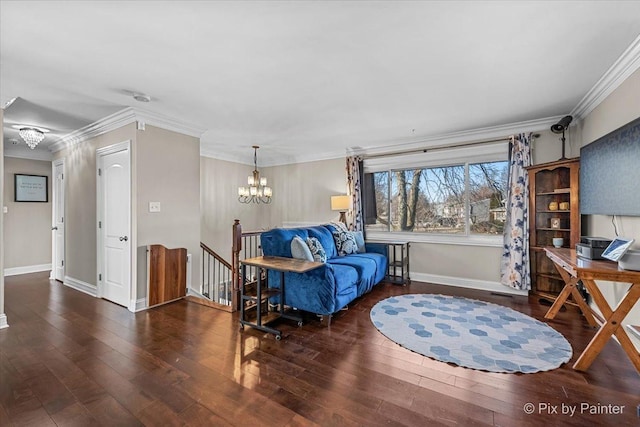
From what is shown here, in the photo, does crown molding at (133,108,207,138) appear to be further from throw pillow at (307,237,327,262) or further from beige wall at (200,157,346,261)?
throw pillow at (307,237,327,262)

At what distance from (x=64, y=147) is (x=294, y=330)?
17.0 feet

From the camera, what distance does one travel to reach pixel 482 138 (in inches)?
167

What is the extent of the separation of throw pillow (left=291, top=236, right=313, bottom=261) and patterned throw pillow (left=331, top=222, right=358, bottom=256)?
120 cm

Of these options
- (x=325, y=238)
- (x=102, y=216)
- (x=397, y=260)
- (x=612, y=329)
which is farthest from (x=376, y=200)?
(x=102, y=216)

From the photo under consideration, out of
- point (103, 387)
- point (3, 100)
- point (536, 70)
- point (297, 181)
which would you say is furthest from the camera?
point (297, 181)

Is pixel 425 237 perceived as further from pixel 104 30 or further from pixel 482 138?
pixel 104 30

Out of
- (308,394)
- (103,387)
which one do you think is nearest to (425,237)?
(308,394)

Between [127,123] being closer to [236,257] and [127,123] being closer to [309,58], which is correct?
[236,257]

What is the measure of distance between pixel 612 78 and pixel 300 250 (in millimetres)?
3450

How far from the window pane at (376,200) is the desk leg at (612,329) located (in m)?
3.31

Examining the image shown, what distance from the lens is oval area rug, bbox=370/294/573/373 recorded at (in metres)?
2.25

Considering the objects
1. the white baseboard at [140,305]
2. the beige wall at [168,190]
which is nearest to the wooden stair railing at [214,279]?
the beige wall at [168,190]

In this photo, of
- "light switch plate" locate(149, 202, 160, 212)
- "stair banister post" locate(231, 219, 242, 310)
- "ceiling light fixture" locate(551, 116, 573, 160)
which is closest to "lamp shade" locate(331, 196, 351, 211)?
"stair banister post" locate(231, 219, 242, 310)

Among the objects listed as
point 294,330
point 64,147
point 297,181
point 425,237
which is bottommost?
point 294,330
